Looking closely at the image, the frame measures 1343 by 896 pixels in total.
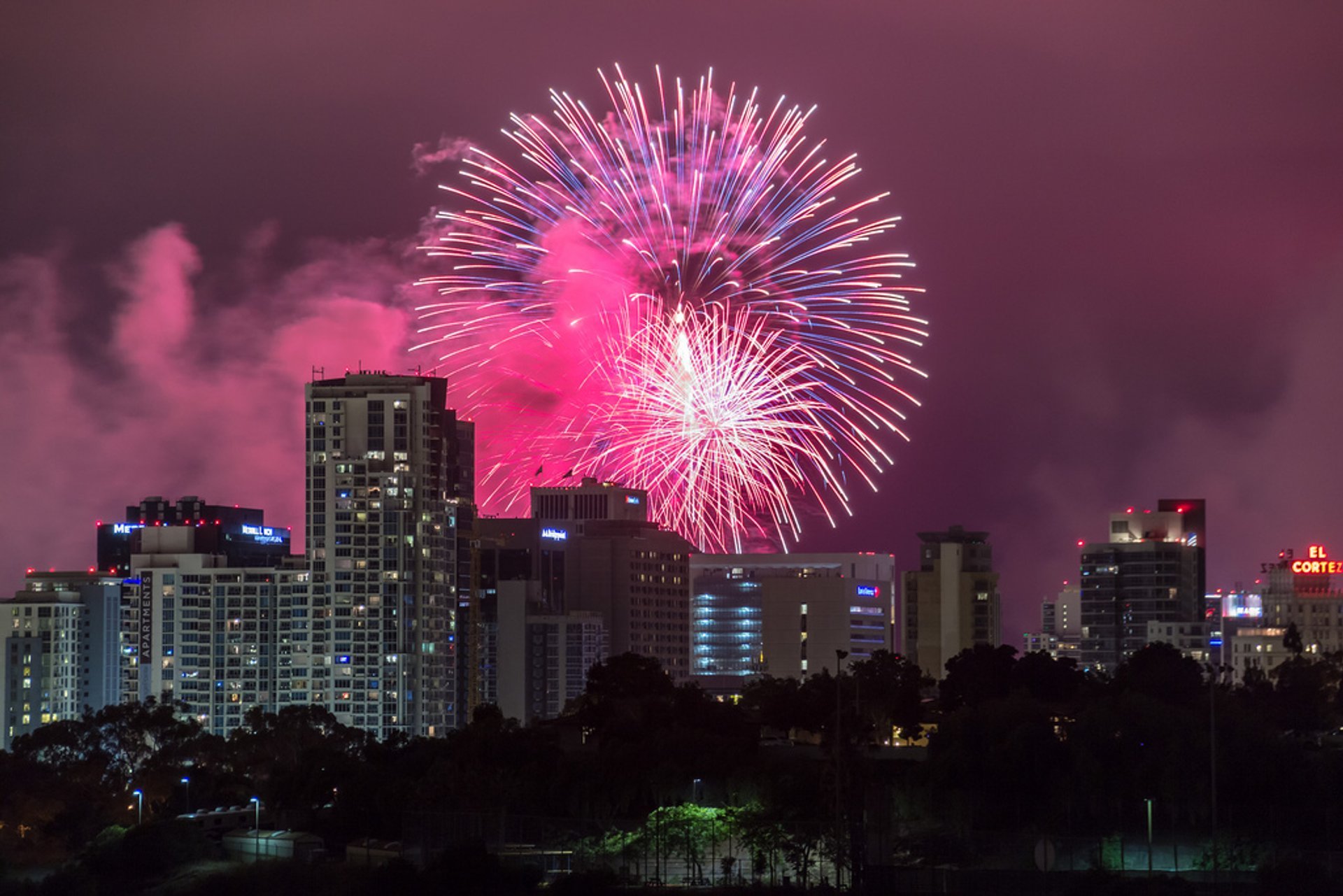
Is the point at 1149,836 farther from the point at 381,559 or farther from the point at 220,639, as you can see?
the point at 220,639

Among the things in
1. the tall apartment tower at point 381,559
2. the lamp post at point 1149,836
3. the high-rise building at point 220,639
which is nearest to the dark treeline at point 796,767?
the lamp post at point 1149,836

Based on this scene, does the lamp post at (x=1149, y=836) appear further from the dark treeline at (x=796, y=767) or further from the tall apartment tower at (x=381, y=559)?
the tall apartment tower at (x=381, y=559)

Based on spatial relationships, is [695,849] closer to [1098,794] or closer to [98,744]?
[1098,794]

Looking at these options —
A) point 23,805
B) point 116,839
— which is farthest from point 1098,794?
point 23,805

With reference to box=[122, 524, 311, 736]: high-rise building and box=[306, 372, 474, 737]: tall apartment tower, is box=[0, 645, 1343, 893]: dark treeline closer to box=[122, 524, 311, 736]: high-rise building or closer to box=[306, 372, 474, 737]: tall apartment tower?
box=[306, 372, 474, 737]: tall apartment tower

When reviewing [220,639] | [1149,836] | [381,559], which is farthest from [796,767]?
[220,639]

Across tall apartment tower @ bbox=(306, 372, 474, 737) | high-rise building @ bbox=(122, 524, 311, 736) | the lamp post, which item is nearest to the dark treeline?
the lamp post
